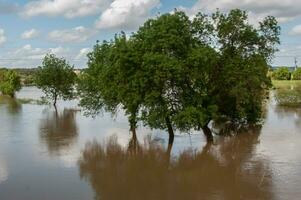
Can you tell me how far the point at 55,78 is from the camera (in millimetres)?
64312

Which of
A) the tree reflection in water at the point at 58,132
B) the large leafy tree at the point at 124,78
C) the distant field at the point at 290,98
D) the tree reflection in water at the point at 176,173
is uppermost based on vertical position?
the large leafy tree at the point at 124,78

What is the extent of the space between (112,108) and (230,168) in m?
14.1

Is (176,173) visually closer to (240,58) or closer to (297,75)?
(240,58)

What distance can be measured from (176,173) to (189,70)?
724 cm

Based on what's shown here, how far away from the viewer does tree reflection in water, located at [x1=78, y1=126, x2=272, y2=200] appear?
17.9m

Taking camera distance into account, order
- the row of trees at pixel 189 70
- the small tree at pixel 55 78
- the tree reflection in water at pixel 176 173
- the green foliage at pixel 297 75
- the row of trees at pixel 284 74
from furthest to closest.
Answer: the row of trees at pixel 284 74, the green foliage at pixel 297 75, the small tree at pixel 55 78, the row of trees at pixel 189 70, the tree reflection in water at pixel 176 173

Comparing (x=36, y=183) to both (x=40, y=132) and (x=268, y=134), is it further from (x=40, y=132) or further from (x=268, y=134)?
(x=268, y=134)

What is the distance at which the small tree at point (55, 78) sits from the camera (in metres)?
64.1

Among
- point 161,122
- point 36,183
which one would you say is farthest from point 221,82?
point 36,183

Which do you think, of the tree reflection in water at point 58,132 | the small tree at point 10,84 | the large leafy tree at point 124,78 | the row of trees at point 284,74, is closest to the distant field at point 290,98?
the tree reflection in water at point 58,132

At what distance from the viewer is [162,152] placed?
2694cm

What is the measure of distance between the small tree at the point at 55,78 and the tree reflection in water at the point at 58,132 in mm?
14001

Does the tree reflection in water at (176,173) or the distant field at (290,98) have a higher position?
the distant field at (290,98)

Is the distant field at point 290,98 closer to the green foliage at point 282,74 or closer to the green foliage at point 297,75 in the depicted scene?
the green foliage at point 297,75
